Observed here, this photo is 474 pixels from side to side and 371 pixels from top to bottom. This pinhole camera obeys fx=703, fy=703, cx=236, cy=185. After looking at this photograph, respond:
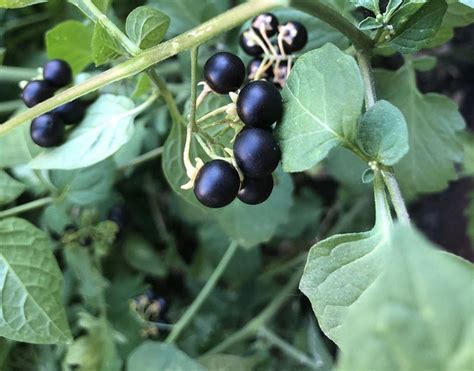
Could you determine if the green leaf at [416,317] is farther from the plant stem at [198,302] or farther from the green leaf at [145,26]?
the plant stem at [198,302]

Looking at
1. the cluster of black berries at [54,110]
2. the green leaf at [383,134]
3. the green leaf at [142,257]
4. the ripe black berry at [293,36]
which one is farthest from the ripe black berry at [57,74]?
the green leaf at [142,257]

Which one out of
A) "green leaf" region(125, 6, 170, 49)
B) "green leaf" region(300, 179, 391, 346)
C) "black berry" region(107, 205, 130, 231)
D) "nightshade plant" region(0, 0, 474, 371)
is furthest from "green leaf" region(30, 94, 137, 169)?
"black berry" region(107, 205, 130, 231)

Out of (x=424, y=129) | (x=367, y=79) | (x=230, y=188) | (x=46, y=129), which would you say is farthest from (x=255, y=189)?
(x=424, y=129)

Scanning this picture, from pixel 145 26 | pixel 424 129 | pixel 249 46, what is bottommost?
pixel 424 129

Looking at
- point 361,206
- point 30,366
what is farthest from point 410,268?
point 361,206

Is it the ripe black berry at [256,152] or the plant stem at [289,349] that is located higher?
the ripe black berry at [256,152]

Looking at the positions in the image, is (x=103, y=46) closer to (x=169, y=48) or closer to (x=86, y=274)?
(x=169, y=48)

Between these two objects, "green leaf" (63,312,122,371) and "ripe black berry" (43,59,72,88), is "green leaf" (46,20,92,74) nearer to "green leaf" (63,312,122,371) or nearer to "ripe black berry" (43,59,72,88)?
"ripe black berry" (43,59,72,88)
